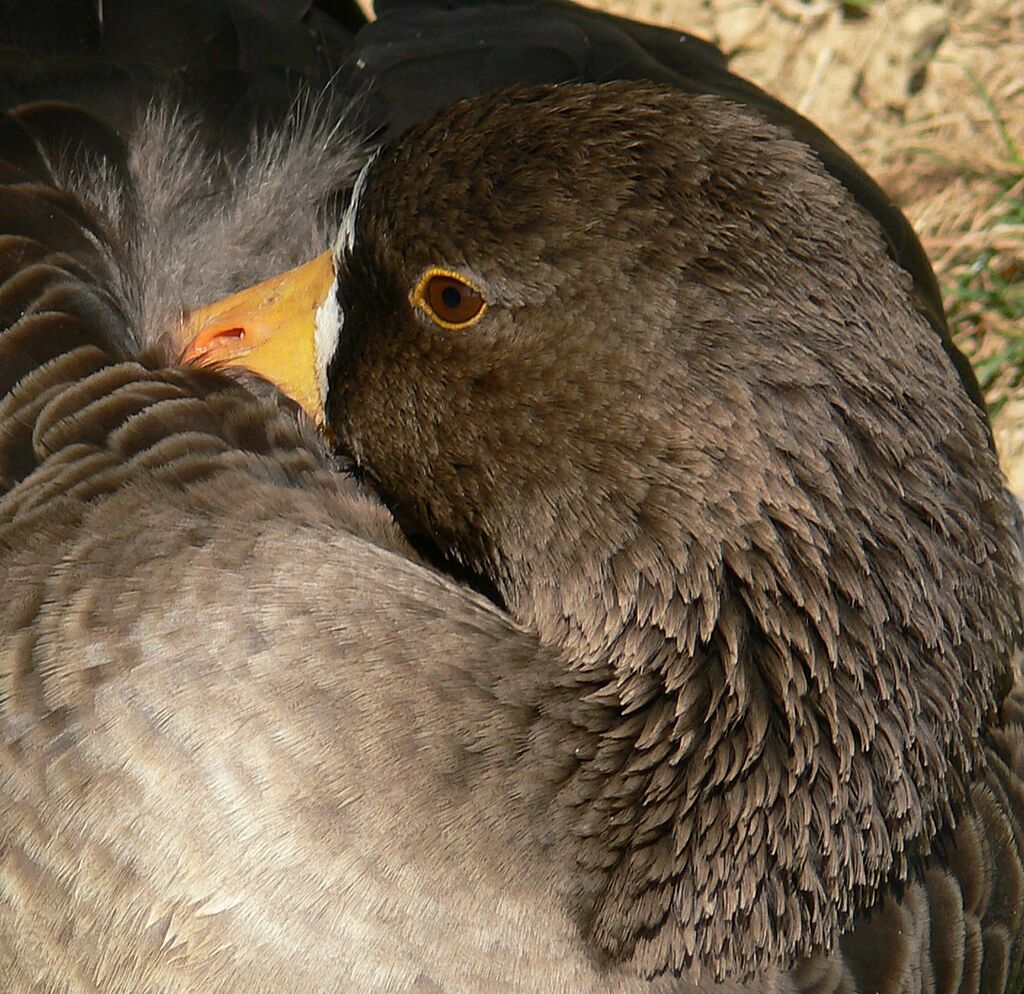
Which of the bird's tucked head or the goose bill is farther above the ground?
the bird's tucked head

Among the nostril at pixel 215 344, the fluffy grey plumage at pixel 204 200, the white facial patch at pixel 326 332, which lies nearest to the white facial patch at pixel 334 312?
the white facial patch at pixel 326 332

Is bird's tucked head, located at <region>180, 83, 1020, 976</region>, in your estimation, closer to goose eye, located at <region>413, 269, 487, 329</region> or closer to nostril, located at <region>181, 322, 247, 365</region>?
goose eye, located at <region>413, 269, 487, 329</region>

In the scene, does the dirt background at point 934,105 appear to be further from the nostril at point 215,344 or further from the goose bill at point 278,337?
the nostril at point 215,344

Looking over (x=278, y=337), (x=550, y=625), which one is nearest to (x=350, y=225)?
(x=278, y=337)

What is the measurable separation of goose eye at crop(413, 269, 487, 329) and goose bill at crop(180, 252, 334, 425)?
1.16 ft

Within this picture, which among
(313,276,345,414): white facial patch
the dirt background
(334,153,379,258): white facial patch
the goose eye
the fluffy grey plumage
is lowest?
the dirt background

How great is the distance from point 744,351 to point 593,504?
0.38m

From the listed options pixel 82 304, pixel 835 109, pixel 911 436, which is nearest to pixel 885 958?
pixel 911 436

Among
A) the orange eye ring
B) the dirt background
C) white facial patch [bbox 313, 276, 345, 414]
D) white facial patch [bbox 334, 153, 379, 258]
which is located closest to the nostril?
white facial patch [bbox 313, 276, 345, 414]

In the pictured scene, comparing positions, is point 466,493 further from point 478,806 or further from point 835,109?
point 835,109

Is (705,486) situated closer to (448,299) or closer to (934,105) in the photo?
(448,299)

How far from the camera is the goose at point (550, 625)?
265cm

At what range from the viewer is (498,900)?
271cm

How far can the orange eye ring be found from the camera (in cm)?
278
